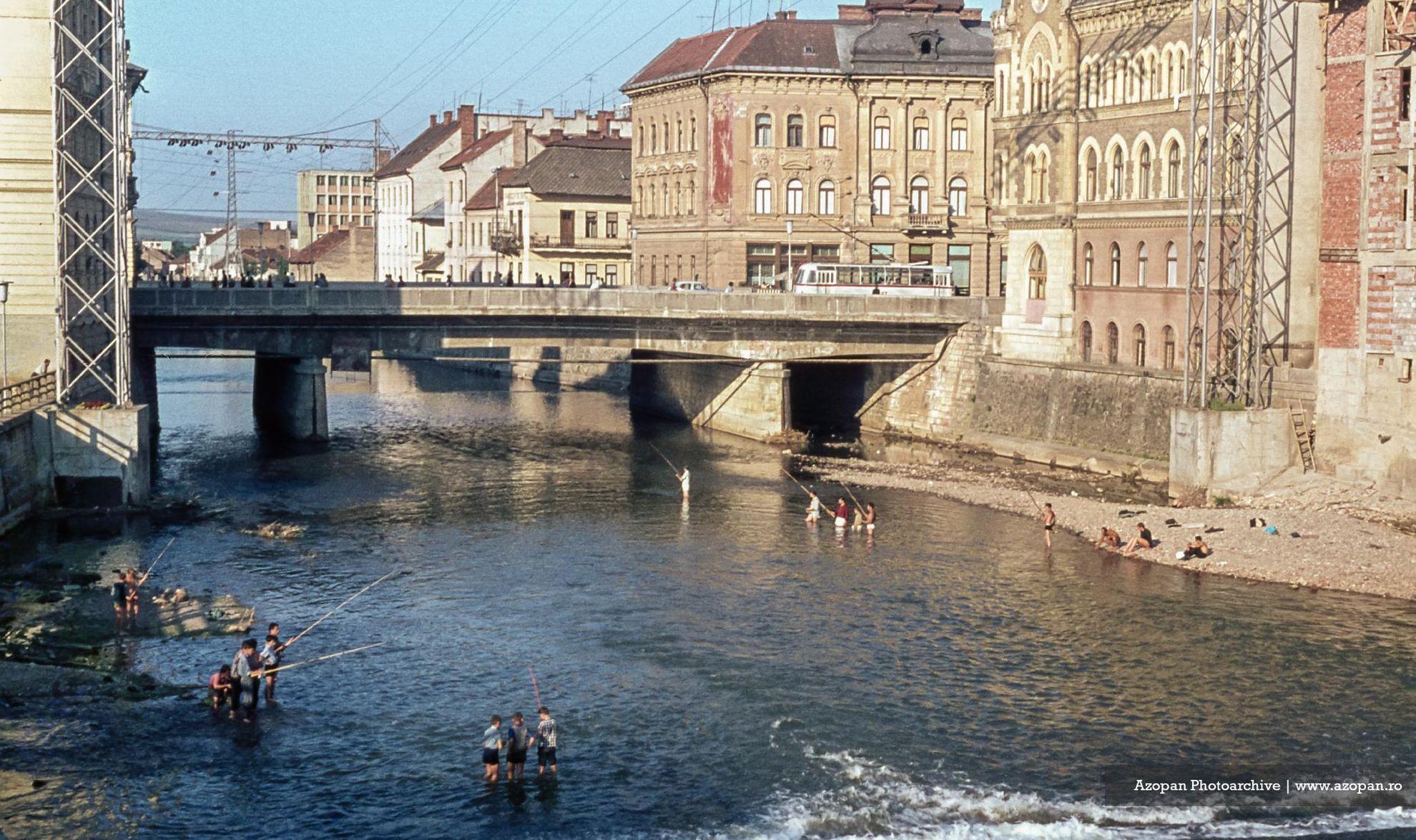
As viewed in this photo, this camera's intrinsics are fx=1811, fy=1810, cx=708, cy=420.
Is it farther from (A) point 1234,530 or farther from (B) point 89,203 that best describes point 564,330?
(A) point 1234,530

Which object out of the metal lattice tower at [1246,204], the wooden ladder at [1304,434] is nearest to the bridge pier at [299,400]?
the metal lattice tower at [1246,204]

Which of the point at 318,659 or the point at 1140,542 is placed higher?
the point at 1140,542

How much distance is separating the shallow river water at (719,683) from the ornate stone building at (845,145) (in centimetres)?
3978

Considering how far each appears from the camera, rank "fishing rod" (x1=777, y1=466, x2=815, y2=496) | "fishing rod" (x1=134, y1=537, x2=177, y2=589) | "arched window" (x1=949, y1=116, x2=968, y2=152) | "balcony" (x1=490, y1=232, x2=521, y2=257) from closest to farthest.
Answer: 1. "fishing rod" (x1=134, y1=537, x2=177, y2=589)
2. "fishing rod" (x1=777, y1=466, x2=815, y2=496)
3. "arched window" (x1=949, y1=116, x2=968, y2=152)
4. "balcony" (x1=490, y1=232, x2=521, y2=257)

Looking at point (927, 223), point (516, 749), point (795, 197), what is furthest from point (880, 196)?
point (516, 749)

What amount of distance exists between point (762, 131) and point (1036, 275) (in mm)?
26371

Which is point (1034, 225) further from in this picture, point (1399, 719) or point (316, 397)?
point (1399, 719)

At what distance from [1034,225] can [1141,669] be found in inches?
1587

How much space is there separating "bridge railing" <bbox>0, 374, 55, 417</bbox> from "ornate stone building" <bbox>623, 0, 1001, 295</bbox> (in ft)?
151

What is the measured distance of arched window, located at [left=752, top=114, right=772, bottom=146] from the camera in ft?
331

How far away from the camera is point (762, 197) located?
10206cm

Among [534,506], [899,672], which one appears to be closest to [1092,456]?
[534,506]

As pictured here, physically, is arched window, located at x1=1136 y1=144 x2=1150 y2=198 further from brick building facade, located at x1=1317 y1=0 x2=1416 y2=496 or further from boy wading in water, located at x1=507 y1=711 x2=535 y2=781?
boy wading in water, located at x1=507 y1=711 x2=535 y2=781

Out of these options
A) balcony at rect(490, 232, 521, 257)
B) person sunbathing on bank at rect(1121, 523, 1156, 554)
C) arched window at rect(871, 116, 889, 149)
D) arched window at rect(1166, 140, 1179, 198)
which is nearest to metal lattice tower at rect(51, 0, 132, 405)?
person sunbathing on bank at rect(1121, 523, 1156, 554)
